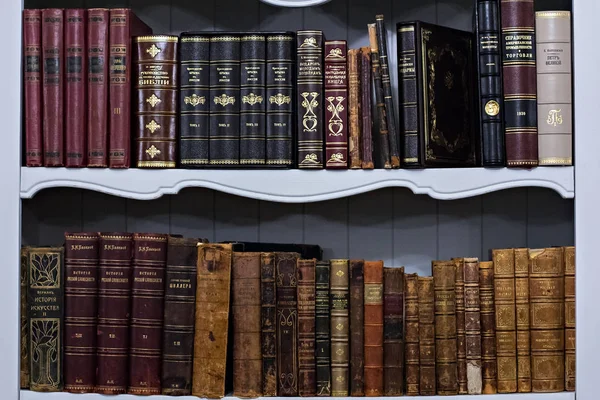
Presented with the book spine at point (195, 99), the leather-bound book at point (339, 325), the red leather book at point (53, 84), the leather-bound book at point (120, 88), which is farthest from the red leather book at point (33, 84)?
the leather-bound book at point (339, 325)

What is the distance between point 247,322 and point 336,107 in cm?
46

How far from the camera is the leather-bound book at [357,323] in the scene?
5.01ft

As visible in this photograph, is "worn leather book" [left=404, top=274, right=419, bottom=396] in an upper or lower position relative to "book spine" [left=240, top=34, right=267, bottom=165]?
lower

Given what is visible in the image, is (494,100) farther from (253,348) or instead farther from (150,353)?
(150,353)

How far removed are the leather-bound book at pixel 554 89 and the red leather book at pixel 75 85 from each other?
90cm

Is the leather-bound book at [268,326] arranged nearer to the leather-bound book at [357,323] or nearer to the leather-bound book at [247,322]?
the leather-bound book at [247,322]

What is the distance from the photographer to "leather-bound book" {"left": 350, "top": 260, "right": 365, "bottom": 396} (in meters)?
1.53

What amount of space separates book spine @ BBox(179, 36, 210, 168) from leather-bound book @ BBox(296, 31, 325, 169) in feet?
0.64

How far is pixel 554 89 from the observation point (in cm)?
152

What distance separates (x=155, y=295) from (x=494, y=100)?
0.77 meters

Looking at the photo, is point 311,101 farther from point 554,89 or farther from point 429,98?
point 554,89

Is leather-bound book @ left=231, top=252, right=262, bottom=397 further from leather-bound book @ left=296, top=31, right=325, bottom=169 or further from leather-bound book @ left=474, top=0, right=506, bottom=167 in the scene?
leather-bound book @ left=474, top=0, right=506, bottom=167

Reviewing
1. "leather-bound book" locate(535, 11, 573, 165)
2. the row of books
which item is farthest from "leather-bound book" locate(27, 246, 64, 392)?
"leather-bound book" locate(535, 11, 573, 165)
